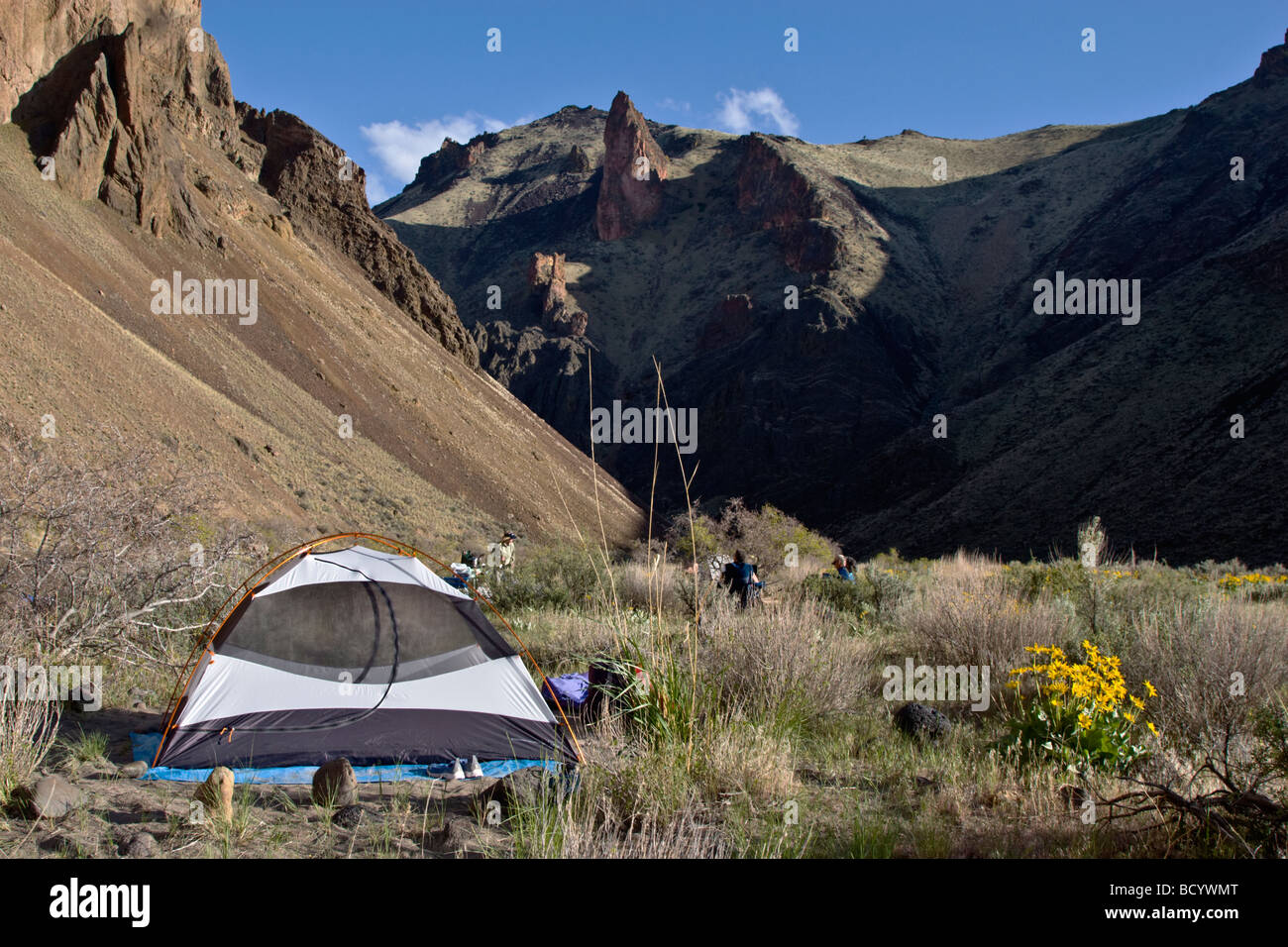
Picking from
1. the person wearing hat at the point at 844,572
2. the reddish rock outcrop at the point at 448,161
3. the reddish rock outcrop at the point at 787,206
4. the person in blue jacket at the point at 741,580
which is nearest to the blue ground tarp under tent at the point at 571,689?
the person in blue jacket at the point at 741,580

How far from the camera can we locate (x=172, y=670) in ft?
23.6

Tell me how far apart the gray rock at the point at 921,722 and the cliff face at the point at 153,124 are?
37.9m

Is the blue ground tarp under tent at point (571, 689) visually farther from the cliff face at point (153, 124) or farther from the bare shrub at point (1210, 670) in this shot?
the cliff face at point (153, 124)

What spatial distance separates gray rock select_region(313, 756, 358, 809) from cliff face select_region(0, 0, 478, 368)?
36.5 metres

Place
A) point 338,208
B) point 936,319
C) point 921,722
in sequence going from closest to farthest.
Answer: point 921,722 → point 338,208 → point 936,319

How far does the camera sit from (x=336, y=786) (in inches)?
176

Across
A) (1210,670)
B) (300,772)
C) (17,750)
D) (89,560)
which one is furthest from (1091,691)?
(89,560)

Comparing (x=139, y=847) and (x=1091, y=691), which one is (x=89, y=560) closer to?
(x=139, y=847)

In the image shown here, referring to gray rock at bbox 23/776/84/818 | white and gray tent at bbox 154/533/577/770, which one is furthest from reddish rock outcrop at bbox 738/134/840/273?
gray rock at bbox 23/776/84/818

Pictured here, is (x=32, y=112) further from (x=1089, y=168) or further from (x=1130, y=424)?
(x=1089, y=168)

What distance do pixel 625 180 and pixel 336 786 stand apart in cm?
9980

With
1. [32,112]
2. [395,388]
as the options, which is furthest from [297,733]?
[32,112]

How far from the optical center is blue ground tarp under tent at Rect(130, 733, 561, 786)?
16.6ft
